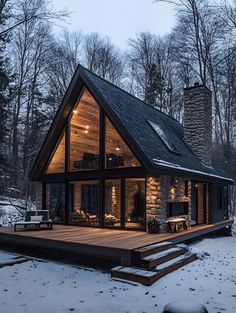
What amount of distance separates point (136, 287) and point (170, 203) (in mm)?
3996

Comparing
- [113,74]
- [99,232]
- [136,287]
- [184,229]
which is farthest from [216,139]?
[136,287]

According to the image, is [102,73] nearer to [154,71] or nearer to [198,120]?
[154,71]

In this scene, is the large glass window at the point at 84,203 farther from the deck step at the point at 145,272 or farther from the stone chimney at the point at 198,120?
the stone chimney at the point at 198,120

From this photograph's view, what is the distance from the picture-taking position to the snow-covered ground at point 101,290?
480 cm

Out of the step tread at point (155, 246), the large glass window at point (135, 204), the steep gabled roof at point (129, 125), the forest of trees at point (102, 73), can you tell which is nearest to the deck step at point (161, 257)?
the step tread at point (155, 246)

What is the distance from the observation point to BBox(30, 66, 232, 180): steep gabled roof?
29.0ft

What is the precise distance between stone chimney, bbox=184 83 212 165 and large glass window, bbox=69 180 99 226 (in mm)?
5332

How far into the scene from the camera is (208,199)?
12750 mm

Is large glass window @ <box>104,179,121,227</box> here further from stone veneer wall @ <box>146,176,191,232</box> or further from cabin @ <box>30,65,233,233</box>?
stone veneer wall @ <box>146,176,191,232</box>

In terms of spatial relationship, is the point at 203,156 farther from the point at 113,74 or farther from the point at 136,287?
the point at 113,74

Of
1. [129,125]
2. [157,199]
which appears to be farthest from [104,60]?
[157,199]

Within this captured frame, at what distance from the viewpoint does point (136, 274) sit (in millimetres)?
5996

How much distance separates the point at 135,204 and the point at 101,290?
3.89 meters

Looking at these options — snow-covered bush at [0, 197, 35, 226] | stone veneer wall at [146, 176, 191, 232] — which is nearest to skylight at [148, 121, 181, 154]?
stone veneer wall at [146, 176, 191, 232]
